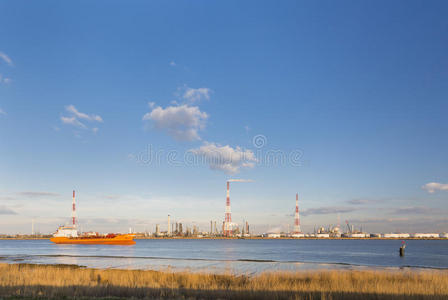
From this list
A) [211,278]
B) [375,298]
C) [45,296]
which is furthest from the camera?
[211,278]

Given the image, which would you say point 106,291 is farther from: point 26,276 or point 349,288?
point 349,288

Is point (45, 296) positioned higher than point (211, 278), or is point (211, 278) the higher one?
point (45, 296)

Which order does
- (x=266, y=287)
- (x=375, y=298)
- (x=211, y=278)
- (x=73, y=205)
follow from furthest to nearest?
(x=73, y=205)
(x=211, y=278)
(x=266, y=287)
(x=375, y=298)

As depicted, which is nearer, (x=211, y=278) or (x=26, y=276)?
(x=26, y=276)

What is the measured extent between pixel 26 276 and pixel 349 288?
28094mm

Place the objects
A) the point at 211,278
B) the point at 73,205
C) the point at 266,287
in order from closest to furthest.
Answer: the point at 266,287
the point at 211,278
the point at 73,205

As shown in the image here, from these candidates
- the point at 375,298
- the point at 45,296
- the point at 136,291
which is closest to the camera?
the point at 45,296

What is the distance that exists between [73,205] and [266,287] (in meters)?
193

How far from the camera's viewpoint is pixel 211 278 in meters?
35.6

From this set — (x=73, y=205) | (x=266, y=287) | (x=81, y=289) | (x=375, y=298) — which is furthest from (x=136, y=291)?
(x=73, y=205)

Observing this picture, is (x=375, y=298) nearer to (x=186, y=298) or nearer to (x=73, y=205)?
(x=186, y=298)

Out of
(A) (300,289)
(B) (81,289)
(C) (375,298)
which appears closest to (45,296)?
(B) (81,289)

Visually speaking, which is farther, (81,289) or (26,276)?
(26,276)

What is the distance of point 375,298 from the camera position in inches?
936
